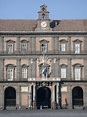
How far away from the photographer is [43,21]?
271 feet

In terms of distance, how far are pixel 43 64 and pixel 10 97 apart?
7999mm

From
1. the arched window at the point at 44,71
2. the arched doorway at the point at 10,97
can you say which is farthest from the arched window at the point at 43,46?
the arched doorway at the point at 10,97

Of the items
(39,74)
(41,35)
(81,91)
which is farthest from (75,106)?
(41,35)

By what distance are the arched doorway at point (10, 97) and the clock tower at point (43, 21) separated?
37.2 ft

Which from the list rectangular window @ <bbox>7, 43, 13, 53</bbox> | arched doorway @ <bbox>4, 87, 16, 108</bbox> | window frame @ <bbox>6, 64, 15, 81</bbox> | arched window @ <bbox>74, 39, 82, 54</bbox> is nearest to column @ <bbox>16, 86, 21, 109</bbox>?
arched doorway @ <bbox>4, 87, 16, 108</bbox>

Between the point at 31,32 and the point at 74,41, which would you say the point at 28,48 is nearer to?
the point at 31,32

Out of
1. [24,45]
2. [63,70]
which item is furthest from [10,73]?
[63,70]

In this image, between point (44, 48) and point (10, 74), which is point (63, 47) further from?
point (10, 74)

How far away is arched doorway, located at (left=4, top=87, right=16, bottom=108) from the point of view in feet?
269

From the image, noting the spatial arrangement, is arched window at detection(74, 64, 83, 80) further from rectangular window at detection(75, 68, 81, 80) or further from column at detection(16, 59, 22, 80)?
column at detection(16, 59, 22, 80)

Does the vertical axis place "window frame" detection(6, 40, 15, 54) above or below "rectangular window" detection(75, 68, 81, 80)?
above

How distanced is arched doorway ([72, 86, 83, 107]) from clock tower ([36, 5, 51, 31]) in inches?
451

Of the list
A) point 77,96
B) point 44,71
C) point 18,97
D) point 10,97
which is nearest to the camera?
point 18,97

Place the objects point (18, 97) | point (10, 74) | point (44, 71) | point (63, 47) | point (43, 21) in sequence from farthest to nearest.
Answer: point (43, 21) → point (63, 47) → point (10, 74) → point (44, 71) → point (18, 97)
